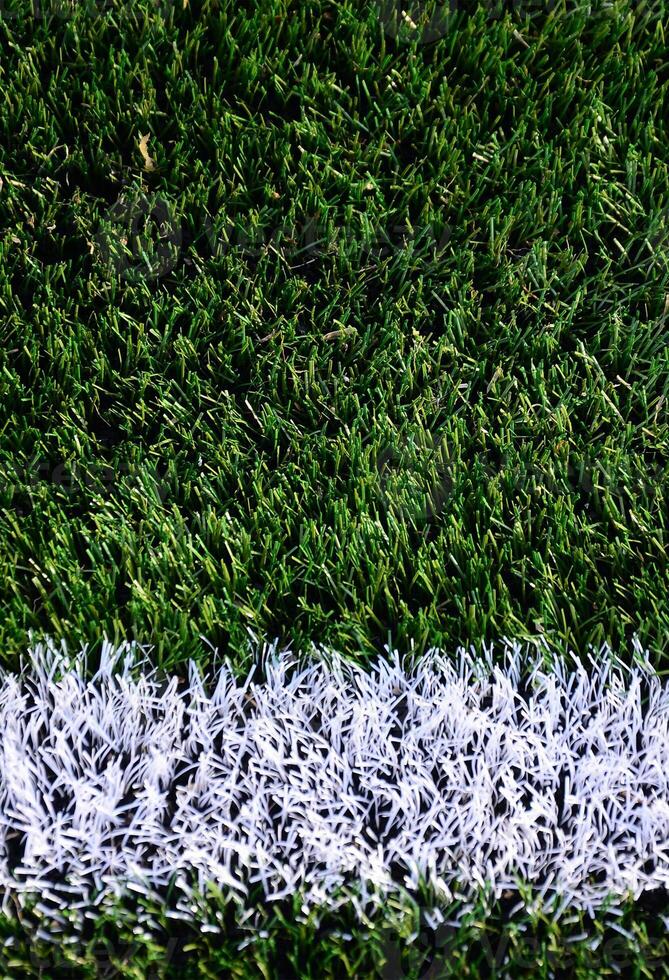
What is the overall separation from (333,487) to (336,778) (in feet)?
2.29

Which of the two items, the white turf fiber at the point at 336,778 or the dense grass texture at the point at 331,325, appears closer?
the white turf fiber at the point at 336,778

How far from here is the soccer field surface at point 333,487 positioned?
66.4 inches

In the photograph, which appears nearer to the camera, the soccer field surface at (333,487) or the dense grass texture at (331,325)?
the soccer field surface at (333,487)

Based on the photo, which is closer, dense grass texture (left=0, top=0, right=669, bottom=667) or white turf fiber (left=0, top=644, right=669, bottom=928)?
white turf fiber (left=0, top=644, right=669, bottom=928)

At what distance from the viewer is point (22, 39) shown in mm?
2604

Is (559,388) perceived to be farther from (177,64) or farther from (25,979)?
(25,979)

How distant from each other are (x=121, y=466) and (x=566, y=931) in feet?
4.70

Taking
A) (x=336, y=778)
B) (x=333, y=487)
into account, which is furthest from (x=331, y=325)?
(x=336, y=778)

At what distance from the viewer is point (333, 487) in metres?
2.13

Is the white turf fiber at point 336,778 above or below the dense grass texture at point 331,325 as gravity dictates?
below

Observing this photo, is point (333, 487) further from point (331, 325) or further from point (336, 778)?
point (336, 778)

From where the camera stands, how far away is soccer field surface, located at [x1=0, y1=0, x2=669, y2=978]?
5.53 feet

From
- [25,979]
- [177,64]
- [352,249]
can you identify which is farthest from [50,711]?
[177,64]

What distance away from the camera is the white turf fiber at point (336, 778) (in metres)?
1.69
